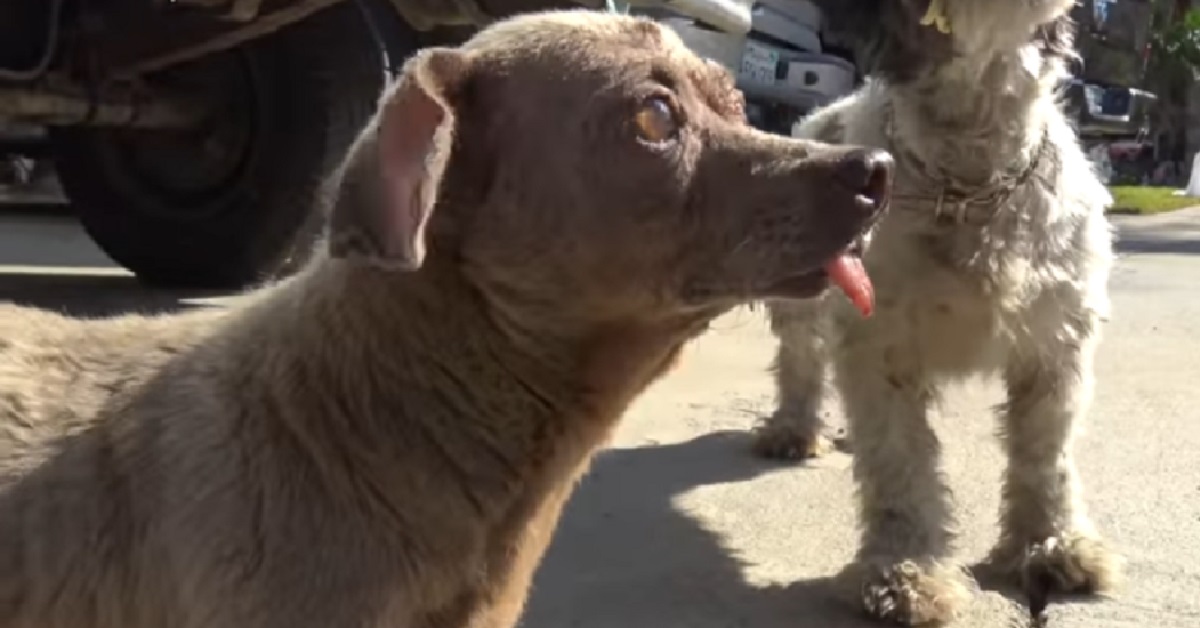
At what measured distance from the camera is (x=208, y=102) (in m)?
7.36

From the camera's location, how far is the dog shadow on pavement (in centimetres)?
423

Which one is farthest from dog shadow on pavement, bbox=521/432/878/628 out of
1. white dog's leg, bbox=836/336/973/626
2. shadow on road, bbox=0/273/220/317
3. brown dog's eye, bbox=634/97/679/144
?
shadow on road, bbox=0/273/220/317

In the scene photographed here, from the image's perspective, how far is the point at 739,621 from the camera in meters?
4.21

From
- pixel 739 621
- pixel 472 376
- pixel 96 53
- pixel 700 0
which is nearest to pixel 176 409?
pixel 472 376

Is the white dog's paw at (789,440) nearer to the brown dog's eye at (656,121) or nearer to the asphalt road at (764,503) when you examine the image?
the asphalt road at (764,503)

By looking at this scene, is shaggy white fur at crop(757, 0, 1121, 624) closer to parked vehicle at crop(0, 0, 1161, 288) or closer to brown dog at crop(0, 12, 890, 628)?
parked vehicle at crop(0, 0, 1161, 288)

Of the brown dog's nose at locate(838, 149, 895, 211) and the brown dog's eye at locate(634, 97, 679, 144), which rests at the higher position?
the brown dog's eye at locate(634, 97, 679, 144)

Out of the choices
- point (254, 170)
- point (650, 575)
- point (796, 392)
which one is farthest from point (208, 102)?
point (650, 575)

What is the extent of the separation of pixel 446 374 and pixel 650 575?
1.85 metres

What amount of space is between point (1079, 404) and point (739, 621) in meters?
1.12

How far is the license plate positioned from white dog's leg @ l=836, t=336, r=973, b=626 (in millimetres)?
6940

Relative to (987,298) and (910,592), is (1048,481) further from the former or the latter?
(910,592)

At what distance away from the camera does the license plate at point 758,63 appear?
11508 millimetres

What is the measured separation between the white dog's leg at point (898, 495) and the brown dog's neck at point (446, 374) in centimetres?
162
